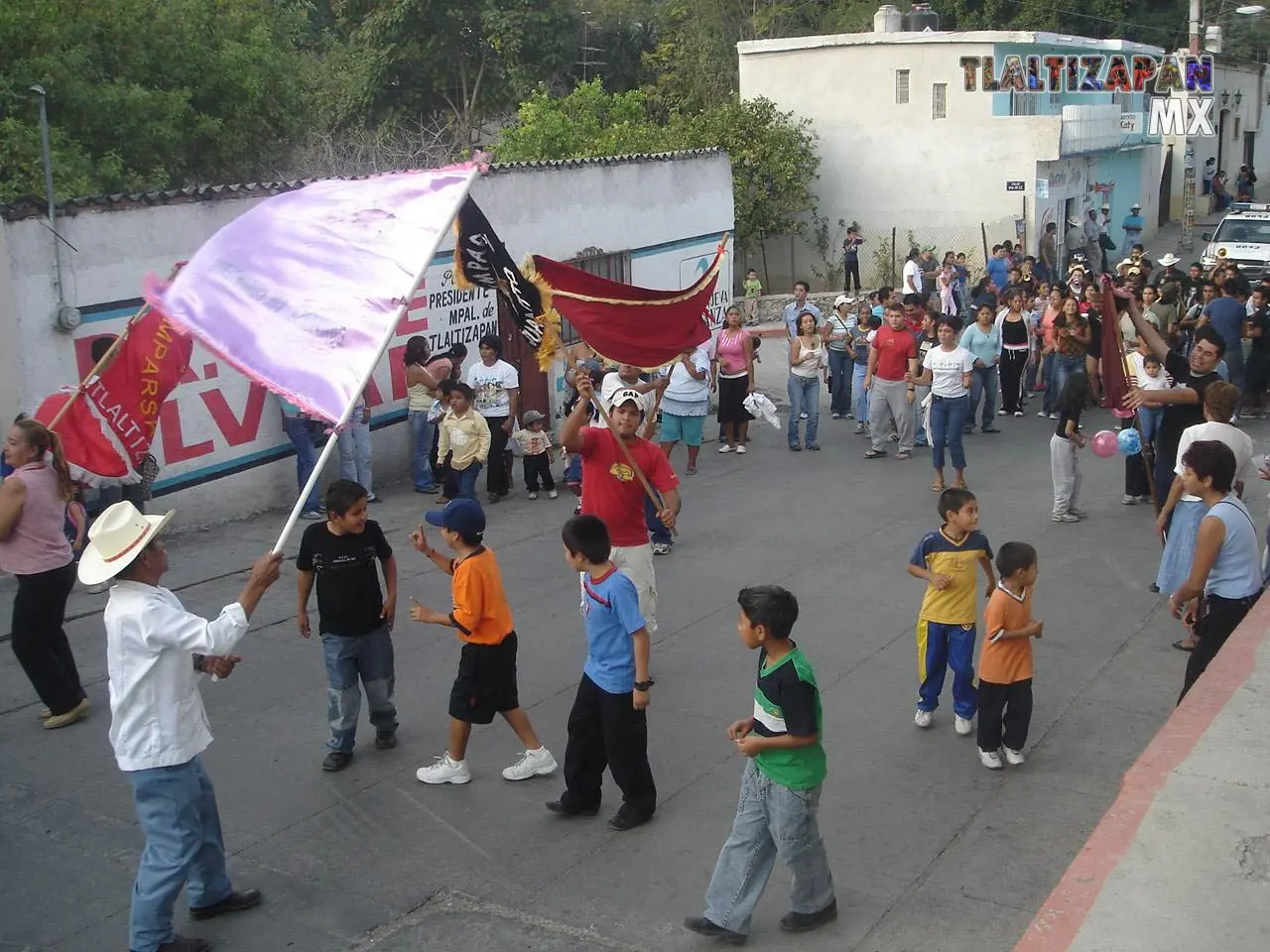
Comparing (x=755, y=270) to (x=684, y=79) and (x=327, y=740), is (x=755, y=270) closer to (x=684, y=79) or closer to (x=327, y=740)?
(x=684, y=79)

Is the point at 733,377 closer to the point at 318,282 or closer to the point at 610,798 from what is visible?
the point at 610,798

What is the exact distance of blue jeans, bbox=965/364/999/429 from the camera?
1599 centimetres

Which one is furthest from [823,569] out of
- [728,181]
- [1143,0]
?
[1143,0]

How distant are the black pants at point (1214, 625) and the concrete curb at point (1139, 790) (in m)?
0.07

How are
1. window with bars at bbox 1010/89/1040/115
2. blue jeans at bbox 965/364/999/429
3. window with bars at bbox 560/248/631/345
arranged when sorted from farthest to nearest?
1. window with bars at bbox 1010/89/1040/115
2. window with bars at bbox 560/248/631/345
3. blue jeans at bbox 965/364/999/429

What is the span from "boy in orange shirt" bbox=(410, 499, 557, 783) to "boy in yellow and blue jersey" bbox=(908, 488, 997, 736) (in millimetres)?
2177

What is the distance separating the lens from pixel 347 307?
18.3ft

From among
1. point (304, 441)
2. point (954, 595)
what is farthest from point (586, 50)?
point (954, 595)

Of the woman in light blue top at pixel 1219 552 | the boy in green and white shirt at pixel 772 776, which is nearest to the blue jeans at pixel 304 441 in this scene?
the boy in green and white shirt at pixel 772 776

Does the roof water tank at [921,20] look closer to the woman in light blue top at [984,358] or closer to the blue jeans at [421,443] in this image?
the woman in light blue top at [984,358]

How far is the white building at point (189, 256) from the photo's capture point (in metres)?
10.2

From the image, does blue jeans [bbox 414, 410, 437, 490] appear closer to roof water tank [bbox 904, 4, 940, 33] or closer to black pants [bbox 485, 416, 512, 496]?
black pants [bbox 485, 416, 512, 496]

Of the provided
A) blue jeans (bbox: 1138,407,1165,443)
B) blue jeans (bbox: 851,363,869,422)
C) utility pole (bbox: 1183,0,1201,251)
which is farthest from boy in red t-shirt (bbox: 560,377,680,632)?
utility pole (bbox: 1183,0,1201,251)

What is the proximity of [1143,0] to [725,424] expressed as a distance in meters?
39.3
